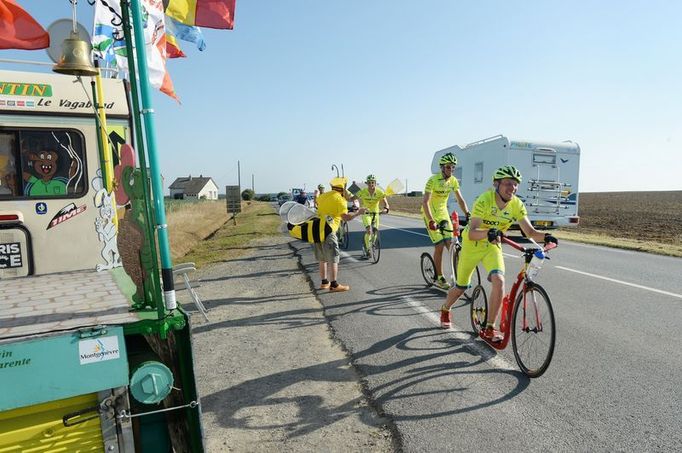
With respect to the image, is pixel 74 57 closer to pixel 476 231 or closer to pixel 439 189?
pixel 476 231

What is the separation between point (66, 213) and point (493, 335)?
550cm

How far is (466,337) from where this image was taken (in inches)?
206

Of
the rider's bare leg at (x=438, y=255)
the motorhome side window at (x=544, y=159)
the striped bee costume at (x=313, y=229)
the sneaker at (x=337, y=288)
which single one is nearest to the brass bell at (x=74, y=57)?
the striped bee costume at (x=313, y=229)

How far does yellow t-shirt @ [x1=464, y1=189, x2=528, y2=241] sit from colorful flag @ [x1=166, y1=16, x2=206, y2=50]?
3472 millimetres

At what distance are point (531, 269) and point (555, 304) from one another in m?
2.93

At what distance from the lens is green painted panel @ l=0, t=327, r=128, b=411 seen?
1895 millimetres

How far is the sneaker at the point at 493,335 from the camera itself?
472 centimetres

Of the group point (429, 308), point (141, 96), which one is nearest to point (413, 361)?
point (429, 308)

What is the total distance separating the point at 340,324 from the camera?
5895 mm

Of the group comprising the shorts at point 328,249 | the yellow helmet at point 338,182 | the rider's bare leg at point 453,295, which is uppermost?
the yellow helmet at point 338,182

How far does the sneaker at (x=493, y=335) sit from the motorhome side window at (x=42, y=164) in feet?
17.5

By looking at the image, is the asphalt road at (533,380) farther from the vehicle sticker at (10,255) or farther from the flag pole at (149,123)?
the vehicle sticker at (10,255)

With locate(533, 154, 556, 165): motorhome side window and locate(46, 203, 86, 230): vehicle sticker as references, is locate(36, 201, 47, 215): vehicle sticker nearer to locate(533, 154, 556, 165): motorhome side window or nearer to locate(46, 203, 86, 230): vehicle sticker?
locate(46, 203, 86, 230): vehicle sticker

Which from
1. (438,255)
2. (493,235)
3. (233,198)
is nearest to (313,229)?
(438,255)
